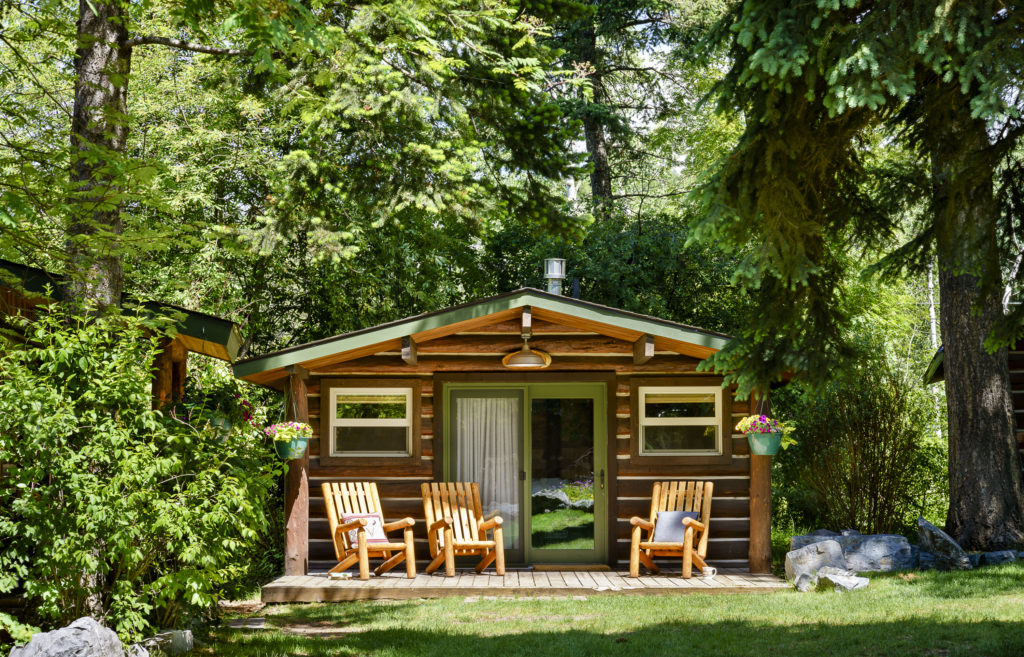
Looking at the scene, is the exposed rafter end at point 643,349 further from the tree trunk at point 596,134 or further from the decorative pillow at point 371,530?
the tree trunk at point 596,134

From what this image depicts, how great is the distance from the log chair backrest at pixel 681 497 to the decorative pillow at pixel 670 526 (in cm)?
8

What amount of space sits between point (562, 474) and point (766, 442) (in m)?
2.17

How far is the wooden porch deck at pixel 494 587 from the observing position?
8391 millimetres

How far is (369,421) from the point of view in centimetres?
974

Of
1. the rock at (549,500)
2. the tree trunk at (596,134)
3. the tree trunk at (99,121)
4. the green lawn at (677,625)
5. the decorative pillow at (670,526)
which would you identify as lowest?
the green lawn at (677,625)

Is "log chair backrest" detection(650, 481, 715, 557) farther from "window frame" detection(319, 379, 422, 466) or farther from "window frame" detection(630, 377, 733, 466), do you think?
"window frame" detection(319, 379, 422, 466)

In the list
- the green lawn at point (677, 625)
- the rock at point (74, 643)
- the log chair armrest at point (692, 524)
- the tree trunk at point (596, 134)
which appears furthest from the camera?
the tree trunk at point (596, 134)

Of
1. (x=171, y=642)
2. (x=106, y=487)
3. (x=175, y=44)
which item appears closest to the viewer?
(x=106, y=487)

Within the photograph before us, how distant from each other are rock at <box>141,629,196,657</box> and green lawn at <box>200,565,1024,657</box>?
37 centimetres

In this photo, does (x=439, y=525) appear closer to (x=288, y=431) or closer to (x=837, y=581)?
(x=288, y=431)

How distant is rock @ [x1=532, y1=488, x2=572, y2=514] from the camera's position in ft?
32.2

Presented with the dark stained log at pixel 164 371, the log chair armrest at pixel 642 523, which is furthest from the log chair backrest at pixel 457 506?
the dark stained log at pixel 164 371

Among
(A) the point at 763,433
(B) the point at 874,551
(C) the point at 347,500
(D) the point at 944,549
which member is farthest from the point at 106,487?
(D) the point at 944,549

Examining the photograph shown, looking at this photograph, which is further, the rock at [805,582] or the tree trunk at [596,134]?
the tree trunk at [596,134]
